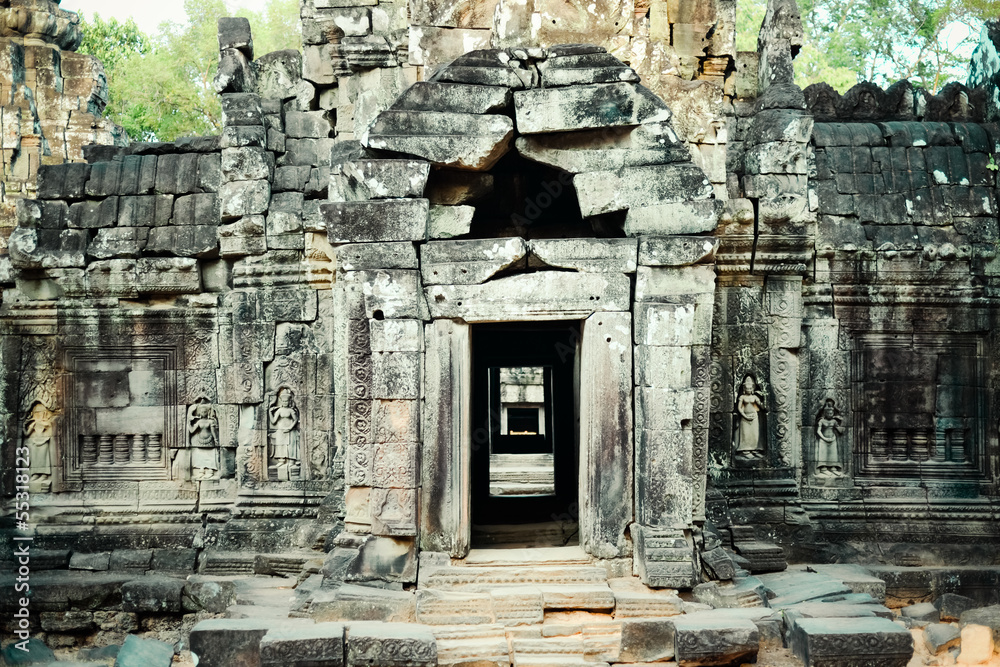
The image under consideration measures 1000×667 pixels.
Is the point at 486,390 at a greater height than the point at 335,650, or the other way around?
the point at 486,390

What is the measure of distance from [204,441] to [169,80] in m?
12.9

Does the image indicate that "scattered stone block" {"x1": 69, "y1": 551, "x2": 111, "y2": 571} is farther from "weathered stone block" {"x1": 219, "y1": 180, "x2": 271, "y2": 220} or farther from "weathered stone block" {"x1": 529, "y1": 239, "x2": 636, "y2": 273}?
"weathered stone block" {"x1": 529, "y1": 239, "x2": 636, "y2": 273}

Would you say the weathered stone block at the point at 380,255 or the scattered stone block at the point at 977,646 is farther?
the scattered stone block at the point at 977,646

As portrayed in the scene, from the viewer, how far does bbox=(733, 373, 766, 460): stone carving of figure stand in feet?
30.7

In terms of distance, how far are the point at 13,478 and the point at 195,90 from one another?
1307 cm

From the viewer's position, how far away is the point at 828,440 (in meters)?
9.62

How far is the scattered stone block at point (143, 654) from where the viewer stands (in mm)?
7438

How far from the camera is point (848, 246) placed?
31.0ft

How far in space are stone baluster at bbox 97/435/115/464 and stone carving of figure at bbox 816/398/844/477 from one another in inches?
253

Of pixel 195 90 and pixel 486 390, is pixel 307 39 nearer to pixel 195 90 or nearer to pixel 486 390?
pixel 486 390

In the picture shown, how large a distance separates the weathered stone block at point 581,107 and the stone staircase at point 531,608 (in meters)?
3.10

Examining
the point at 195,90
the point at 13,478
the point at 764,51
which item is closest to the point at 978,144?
the point at 764,51

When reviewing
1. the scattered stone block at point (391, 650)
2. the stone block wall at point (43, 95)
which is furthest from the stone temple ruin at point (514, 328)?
the stone block wall at point (43, 95)

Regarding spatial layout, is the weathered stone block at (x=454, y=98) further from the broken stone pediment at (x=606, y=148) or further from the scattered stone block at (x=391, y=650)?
the scattered stone block at (x=391, y=650)
